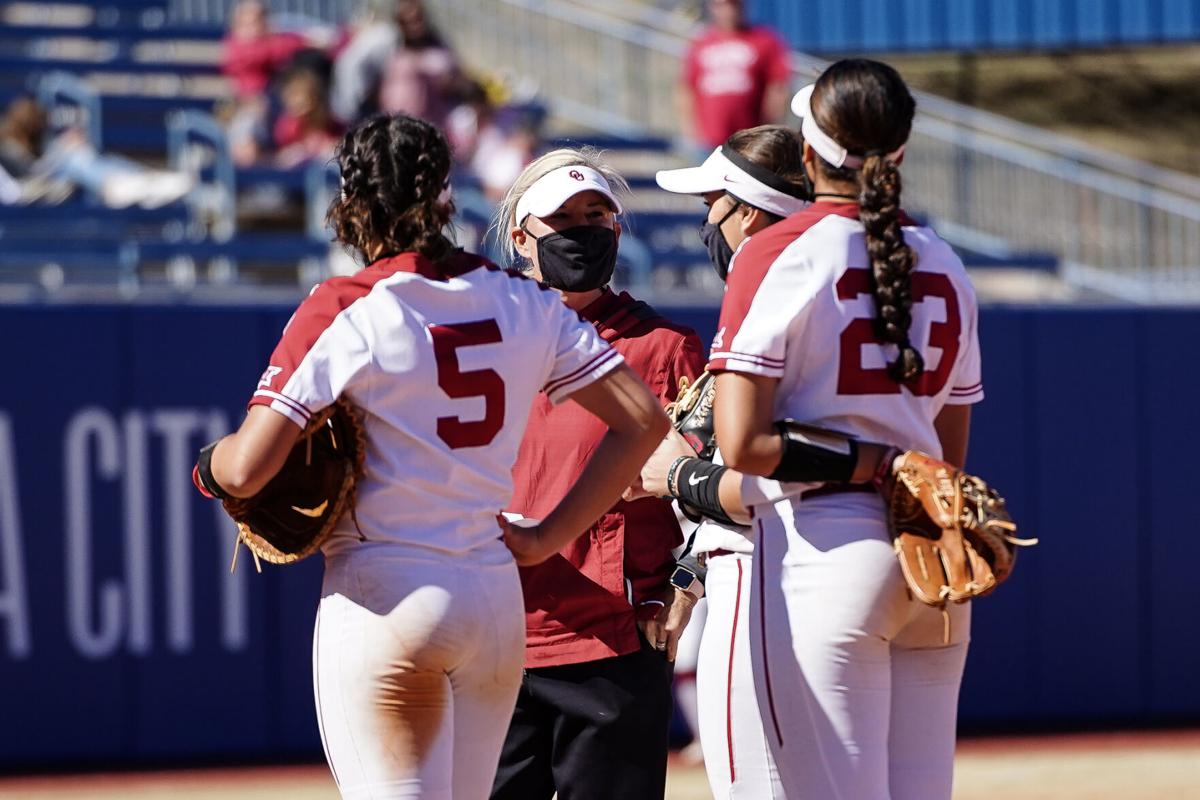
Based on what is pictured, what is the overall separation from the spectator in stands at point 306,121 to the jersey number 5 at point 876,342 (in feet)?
26.9

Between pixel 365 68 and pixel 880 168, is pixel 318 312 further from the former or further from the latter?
pixel 365 68

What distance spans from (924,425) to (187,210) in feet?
25.3

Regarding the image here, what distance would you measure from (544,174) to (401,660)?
1.30 m

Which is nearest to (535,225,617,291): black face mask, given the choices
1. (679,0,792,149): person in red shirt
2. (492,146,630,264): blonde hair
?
(492,146,630,264): blonde hair

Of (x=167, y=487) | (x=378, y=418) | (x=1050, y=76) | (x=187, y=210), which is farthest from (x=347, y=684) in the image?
(x=1050, y=76)

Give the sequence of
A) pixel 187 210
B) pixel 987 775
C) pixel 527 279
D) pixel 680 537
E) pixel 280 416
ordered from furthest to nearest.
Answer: pixel 187 210 < pixel 987 775 < pixel 680 537 < pixel 527 279 < pixel 280 416

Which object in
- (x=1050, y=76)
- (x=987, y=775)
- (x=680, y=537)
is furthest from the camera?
(x=1050, y=76)

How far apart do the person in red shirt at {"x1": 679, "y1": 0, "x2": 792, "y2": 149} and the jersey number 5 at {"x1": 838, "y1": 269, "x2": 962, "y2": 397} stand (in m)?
8.04

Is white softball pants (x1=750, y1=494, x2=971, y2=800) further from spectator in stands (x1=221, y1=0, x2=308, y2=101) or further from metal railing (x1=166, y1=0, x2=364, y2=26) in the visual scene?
metal railing (x1=166, y1=0, x2=364, y2=26)

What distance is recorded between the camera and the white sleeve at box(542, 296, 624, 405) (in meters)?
3.27

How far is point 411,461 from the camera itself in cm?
307

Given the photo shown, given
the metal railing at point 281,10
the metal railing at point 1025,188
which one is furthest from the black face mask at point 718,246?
the metal railing at point 281,10

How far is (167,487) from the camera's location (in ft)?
25.8

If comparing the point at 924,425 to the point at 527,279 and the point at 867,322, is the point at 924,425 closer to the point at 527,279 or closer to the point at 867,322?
the point at 867,322
